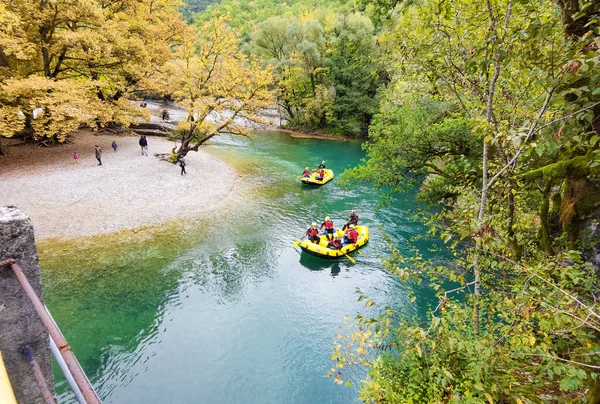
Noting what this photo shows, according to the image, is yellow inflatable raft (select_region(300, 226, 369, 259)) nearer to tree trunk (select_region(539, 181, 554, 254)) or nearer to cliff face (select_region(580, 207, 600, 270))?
tree trunk (select_region(539, 181, 554, 254))

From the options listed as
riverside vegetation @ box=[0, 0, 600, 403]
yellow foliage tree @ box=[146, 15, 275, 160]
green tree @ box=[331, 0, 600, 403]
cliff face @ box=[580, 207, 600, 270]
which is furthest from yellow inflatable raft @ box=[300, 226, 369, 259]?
yellow foliage tree @ box=[146, 15, 275, 160]

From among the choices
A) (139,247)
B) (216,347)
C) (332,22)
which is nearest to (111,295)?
(139,247)

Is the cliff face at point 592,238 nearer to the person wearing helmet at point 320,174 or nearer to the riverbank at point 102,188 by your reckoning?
the riverbank at point 102,188

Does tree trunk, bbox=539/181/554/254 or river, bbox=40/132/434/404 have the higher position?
tree trunk, bbox=539/181/554/254

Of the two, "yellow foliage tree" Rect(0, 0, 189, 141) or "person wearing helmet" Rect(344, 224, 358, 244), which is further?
"yellow foliage tree" Rect(0, 0, 189, 141)

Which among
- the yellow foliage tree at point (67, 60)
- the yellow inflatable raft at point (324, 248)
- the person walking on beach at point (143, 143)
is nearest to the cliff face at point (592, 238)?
the yellow inflatable raft at point (324, 248)

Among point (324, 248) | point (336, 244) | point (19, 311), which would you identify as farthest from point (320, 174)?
point (19, 311)
